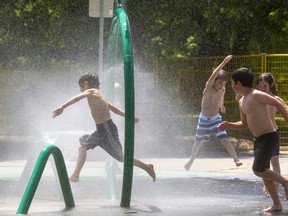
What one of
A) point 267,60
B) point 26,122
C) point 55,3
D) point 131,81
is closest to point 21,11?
point 55,3

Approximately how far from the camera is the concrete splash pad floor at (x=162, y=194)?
917cm

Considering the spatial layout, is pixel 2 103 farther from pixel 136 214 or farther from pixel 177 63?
pixel 136 214

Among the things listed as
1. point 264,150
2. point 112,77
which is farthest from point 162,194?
point 264,150

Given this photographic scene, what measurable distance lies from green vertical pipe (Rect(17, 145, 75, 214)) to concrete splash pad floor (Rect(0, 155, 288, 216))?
0.51 ft

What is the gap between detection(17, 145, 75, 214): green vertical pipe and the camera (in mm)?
8789

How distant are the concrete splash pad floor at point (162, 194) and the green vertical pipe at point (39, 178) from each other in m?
0.16

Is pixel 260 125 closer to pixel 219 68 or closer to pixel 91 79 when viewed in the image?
pixel 91 79

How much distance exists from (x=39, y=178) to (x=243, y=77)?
2239 millimetres

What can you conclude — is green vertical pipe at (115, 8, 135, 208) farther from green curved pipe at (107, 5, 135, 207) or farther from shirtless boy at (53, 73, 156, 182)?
shirtless boy at (53, 73, 156, 182)

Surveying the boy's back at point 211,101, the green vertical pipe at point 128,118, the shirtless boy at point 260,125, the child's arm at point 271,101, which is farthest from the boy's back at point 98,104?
the boy's back at point 211,101

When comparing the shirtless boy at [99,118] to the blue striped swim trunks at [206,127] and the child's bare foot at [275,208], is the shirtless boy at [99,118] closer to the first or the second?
the child's bare foot at [275,208]

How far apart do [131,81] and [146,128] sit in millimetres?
13326

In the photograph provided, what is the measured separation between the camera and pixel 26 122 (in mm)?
27797

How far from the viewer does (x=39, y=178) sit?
353 inches
